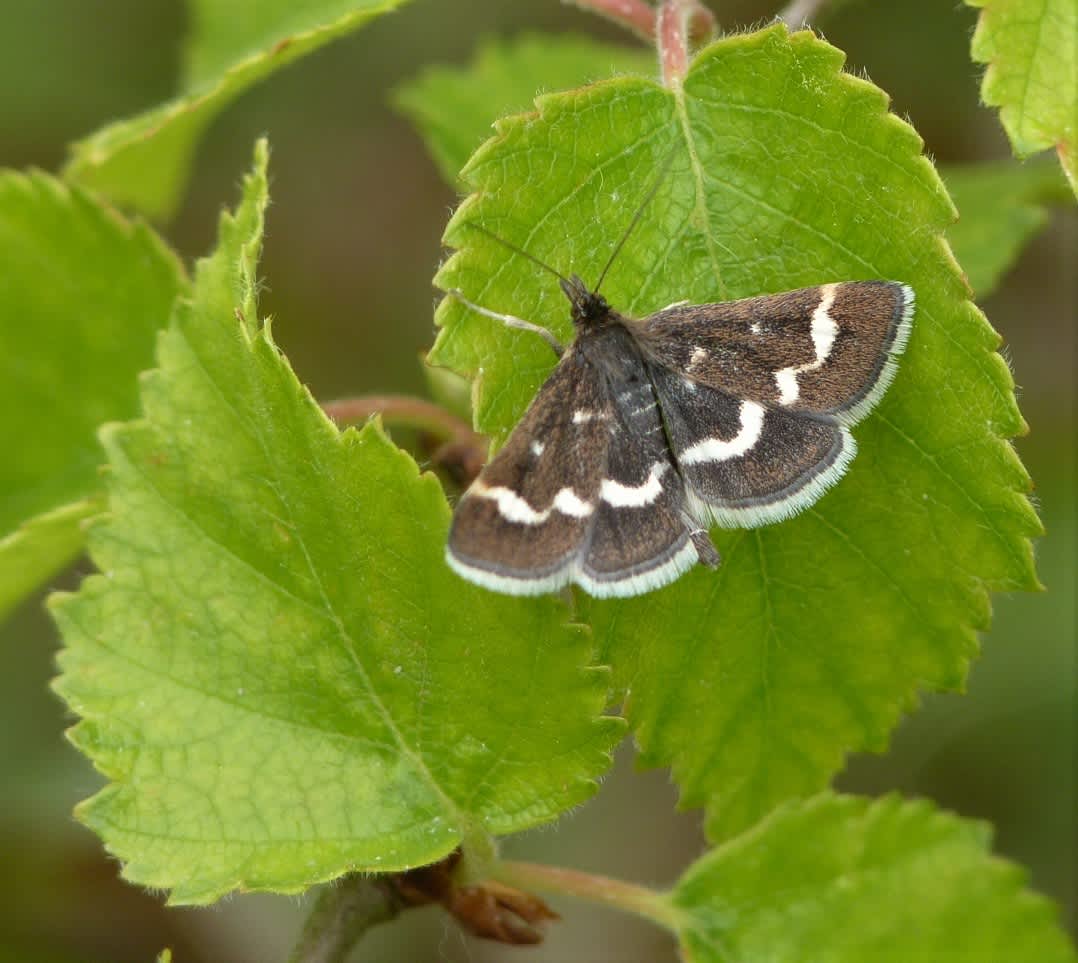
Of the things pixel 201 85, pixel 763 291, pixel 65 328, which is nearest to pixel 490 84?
pixel 201 85

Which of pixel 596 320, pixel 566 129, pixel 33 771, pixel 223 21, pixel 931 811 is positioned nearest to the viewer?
pixel 931 811

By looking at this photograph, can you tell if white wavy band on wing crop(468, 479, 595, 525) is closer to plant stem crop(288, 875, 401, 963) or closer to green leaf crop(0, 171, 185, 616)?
plant stem crop(288, 875, 401, 963)

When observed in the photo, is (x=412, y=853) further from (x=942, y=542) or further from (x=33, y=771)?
(x=33, y=771)

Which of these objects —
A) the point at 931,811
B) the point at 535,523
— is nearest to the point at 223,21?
the point at 535,523

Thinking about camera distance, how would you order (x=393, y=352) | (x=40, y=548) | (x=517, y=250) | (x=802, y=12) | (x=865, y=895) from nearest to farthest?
(x=865, y=895) → (x=517, y=250) → (x=40, y=548) → (x=802, y=12) → (x=393, y=352)

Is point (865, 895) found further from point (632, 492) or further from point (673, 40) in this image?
point (673, 40)

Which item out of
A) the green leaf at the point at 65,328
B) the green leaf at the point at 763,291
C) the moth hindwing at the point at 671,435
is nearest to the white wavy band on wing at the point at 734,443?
the moth hindwing at the point at 671,435
